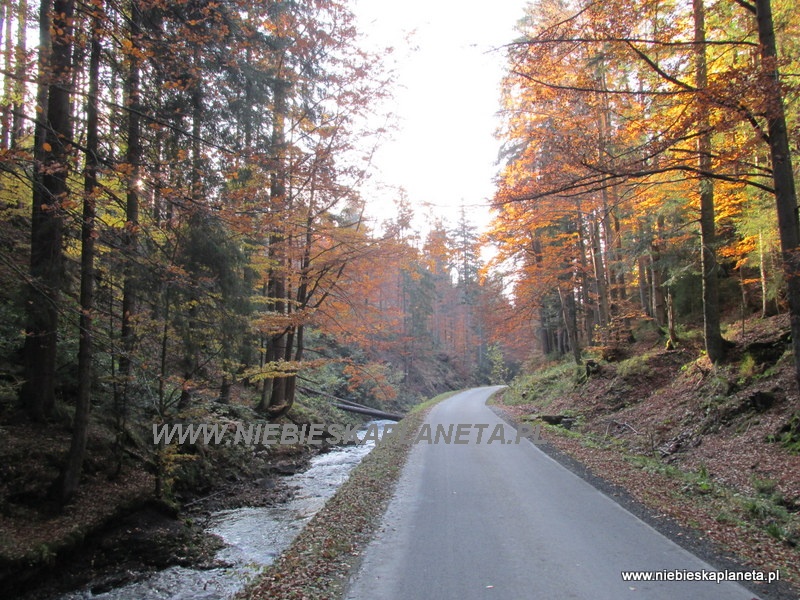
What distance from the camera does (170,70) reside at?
696 centimetres

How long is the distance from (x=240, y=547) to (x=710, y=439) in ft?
27.7

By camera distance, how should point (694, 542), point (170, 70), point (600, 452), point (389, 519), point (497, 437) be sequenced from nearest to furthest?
point (694, 542) < point (389, 519) < point (170, 70) < point (600, 452) < point (497, 437)

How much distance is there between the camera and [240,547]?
6.29 m

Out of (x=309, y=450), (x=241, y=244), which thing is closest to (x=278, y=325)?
(x=241, y=244)

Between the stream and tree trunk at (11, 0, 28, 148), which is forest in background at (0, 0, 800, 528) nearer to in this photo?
tree trunk at (11, 0, 28, 148)

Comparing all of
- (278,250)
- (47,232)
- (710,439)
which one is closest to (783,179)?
(710,439)

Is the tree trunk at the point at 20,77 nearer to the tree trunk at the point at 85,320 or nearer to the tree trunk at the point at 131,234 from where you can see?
the tree trunk at the point at 85,320

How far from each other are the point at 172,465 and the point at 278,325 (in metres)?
4.94

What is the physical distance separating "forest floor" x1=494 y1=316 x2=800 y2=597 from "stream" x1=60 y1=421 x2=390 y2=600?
507 centimetres

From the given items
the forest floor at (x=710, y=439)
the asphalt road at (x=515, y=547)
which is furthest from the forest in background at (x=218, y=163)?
the asphalt road at (x=515, y=547)

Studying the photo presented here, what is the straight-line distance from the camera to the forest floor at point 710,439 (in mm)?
5523

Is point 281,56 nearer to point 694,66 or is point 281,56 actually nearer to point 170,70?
point 170,70

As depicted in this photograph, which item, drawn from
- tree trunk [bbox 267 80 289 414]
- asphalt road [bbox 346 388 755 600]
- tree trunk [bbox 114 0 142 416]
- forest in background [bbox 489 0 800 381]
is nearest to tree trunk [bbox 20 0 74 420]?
tree trunk [bbox 114 0 142 416]

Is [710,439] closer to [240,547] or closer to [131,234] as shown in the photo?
[240,547]
